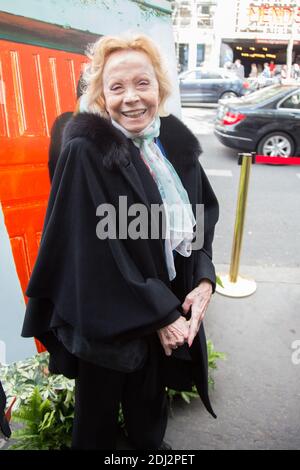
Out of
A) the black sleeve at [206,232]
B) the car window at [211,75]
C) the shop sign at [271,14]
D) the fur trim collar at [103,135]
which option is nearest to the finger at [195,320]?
the black sleeve at [206,232]

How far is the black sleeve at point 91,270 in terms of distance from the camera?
1202 millimetres

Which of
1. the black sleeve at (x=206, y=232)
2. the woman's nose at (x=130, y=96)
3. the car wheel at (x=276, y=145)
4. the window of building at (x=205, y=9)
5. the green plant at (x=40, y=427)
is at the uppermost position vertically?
the window of building at (x=205, y=9)

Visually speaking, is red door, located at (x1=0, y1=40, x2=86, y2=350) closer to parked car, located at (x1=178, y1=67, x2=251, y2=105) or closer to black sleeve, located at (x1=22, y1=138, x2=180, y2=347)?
black sleeve, located at (x1=22, y1=138, x2=180, y2=347)

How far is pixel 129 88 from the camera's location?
1302mm

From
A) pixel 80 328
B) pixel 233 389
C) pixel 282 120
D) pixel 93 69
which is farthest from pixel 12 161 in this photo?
pixel 282 120

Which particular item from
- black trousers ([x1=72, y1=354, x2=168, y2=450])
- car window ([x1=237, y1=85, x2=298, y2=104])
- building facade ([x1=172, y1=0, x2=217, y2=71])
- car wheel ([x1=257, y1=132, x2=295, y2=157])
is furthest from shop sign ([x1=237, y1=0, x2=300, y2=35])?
black trousers ([x1=72, y1=354, x2=168, y2=450])

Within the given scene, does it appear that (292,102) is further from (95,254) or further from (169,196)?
(95,254)

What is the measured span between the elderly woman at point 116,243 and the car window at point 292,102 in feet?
21.5

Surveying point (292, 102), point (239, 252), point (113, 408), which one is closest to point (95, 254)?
point (113, 408)

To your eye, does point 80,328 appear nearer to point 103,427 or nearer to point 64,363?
point 64,363

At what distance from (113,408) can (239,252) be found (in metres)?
2.09

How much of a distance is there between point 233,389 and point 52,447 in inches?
42.0

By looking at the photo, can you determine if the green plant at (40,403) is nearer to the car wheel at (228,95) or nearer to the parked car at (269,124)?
the parked car at (269,124)

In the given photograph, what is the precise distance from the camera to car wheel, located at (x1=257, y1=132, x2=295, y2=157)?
7.30 metres
